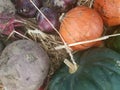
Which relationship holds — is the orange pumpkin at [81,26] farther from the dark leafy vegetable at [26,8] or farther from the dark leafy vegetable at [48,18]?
the dark leafy vegetable at [26,8]

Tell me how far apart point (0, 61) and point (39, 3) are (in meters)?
0.37

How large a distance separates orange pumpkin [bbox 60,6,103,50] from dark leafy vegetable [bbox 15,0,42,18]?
177 millimetres

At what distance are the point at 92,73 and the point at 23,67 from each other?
1.02 ft

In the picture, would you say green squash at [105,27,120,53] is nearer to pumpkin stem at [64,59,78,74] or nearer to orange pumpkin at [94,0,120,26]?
orange pumpkin at [94,0,120,26]

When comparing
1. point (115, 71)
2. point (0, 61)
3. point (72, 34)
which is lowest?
point (115, 71)

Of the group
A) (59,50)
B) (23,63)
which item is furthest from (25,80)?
(59,50)

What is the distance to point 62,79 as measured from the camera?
1552mm

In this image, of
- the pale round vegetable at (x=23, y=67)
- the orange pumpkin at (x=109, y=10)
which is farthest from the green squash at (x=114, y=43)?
the pale round vegetable at (x=23, y=67)

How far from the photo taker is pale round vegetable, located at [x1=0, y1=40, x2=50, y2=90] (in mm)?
1466

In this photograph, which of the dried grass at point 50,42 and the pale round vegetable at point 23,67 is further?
the dried grass at point 50,42

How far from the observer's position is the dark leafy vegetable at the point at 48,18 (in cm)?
159

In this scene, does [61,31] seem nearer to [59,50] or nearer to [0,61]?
[59,50]

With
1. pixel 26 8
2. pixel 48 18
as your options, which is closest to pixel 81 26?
pixel 48 18

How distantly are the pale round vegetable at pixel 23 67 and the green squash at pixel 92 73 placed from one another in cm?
10
